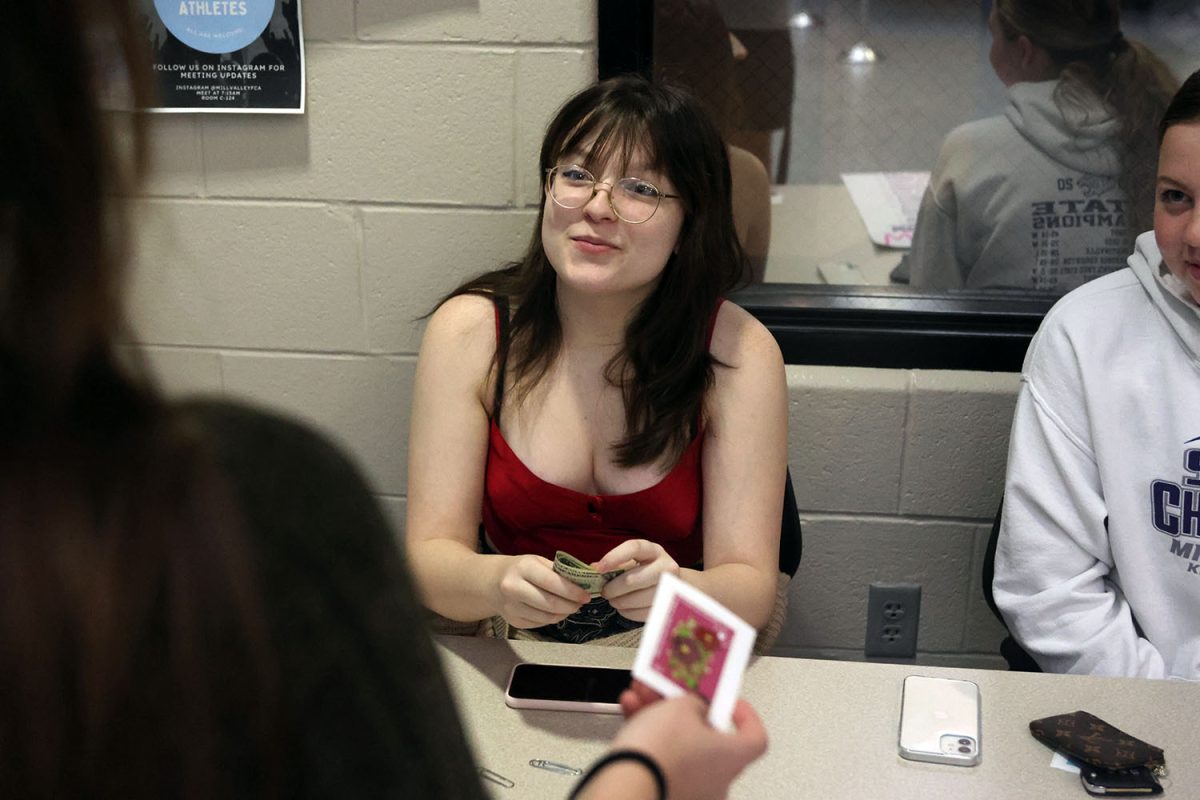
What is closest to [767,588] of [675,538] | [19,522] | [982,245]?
[675,538]

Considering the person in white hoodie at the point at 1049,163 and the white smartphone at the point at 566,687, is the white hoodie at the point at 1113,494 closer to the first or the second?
the person in white hoodie at the point at 1049,163

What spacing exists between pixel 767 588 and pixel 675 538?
0.62 feet

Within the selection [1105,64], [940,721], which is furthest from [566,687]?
[1105,64]

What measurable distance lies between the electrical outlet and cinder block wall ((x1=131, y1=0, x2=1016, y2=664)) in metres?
0.03

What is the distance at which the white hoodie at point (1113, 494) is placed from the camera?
1816mm

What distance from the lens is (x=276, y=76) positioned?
83.8 inches

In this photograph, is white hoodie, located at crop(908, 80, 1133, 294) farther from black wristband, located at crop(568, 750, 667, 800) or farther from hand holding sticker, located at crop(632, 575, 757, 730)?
black wristband, located at crop(568, 750, 667, 800)

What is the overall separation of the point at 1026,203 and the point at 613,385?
97 centimetres

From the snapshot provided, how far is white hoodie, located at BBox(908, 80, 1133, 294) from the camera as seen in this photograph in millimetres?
2193

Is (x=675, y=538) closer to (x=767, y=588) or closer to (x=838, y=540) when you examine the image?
(x=767, y=588)

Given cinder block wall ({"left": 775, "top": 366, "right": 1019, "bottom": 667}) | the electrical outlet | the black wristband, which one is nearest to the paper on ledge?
cinder block wall ({"left": 775, "top": 366, "right": 1019, "bottom": 667})

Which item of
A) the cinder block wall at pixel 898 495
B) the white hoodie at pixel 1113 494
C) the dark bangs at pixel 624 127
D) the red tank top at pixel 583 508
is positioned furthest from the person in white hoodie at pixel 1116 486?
the dark bangs at pixel 624 127

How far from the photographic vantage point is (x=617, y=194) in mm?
1787

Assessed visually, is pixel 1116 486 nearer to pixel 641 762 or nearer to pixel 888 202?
pixel 888 202
